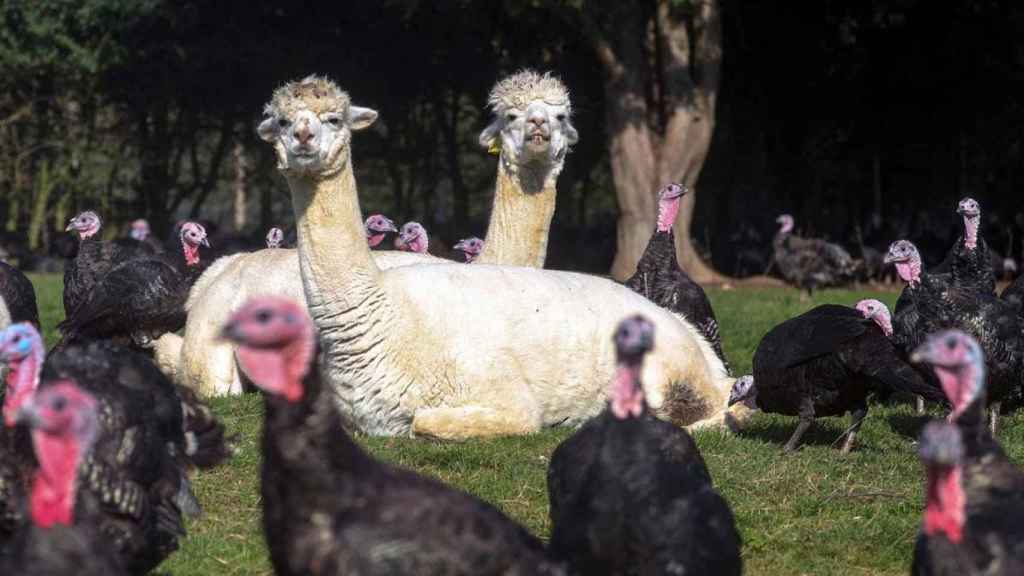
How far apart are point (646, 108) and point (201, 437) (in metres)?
16.3

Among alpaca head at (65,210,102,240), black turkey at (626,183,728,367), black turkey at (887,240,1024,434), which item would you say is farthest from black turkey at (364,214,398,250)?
black turkey at (887,240,1024,434)

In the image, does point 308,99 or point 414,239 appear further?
point 414,239

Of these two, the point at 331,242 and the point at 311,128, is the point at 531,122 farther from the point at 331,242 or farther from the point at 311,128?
the point at 311,128

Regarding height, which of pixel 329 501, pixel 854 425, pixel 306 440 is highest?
pixel 306 440

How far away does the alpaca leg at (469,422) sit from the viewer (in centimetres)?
820

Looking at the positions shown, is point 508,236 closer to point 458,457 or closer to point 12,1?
point 458,457

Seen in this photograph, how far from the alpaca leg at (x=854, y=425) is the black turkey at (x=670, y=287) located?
1926 millimetres

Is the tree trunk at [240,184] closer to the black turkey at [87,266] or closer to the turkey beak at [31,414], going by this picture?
the black turkey at [87,266]

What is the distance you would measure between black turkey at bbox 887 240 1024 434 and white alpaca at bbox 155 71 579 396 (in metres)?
2.29

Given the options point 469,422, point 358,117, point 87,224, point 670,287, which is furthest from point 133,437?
point 87,224

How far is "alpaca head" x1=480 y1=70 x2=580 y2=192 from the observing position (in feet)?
32.4

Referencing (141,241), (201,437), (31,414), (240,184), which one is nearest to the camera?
(31,414)

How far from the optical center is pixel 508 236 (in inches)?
398

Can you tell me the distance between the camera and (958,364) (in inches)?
185
